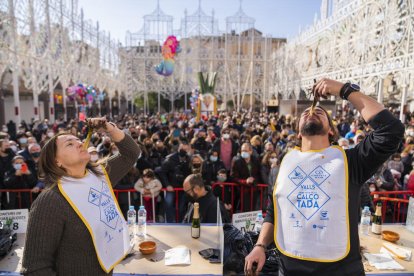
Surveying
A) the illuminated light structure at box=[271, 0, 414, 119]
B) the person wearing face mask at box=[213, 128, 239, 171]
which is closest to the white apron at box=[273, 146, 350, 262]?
the person wearing face mask at box=[213, 128, 239, 171]

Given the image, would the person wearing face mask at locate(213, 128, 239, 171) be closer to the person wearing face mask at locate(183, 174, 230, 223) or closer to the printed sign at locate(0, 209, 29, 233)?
the person wearing face mask at locate(183, 174, 230, 223)

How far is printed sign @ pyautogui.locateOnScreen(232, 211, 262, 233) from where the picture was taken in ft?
10.4

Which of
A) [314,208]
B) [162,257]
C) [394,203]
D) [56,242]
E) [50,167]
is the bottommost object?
[394,203]

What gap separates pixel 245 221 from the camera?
3230mm

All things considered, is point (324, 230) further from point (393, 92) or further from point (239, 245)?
point (393, 92)

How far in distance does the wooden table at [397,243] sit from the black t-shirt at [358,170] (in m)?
1.04

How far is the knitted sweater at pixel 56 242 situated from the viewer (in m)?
1.47

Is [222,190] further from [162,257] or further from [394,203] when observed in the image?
[394,203]

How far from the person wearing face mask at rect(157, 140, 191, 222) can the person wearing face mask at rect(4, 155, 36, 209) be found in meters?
2.42

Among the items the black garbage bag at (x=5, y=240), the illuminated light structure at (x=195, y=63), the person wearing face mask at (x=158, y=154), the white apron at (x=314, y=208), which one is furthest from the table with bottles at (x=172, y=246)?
the illuminated light structure at (x=195, y=63)

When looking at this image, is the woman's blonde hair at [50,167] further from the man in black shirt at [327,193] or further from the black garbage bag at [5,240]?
the black garbage bag at [5,240]

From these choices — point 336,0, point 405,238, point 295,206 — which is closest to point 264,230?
point 295,206

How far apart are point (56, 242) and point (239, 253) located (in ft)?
5.34

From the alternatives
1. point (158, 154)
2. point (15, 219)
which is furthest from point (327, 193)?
point (158, 154)
